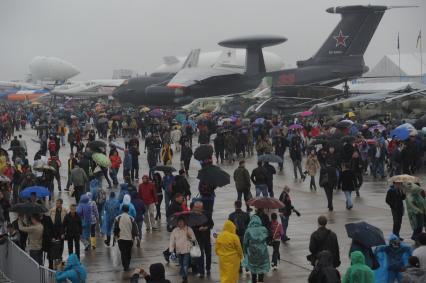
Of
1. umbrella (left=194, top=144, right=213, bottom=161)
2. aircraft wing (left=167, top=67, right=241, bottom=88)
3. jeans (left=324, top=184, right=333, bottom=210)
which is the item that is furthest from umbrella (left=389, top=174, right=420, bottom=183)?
aircraft wing (left=167, top=67, right=241, bottom=88)

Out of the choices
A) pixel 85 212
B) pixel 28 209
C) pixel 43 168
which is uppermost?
pixel 43 168

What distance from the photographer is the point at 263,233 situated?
11312 mm

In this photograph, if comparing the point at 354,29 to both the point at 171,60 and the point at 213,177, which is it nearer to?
the point at 213,177

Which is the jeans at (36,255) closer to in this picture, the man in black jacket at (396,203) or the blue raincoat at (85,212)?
the blue raincoat at (85,212)

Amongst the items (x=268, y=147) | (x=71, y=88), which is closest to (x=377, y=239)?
(x=268, y=147)

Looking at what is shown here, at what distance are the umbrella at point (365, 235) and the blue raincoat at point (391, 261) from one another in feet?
0.43

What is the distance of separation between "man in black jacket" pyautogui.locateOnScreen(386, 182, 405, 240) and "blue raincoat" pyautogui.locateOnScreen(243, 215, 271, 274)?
13.5 ft

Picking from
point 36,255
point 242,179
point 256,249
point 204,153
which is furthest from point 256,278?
point 204,153

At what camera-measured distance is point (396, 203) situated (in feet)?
48.5

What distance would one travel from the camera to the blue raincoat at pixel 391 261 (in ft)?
34.2

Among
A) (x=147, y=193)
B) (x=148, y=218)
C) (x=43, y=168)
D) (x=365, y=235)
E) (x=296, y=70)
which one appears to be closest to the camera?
(x=365, y=235)

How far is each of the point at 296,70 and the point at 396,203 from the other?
44292 millimetres

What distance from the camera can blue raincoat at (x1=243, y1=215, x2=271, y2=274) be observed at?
11281 millimetres

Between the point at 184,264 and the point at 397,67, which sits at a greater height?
the point at 397,67
